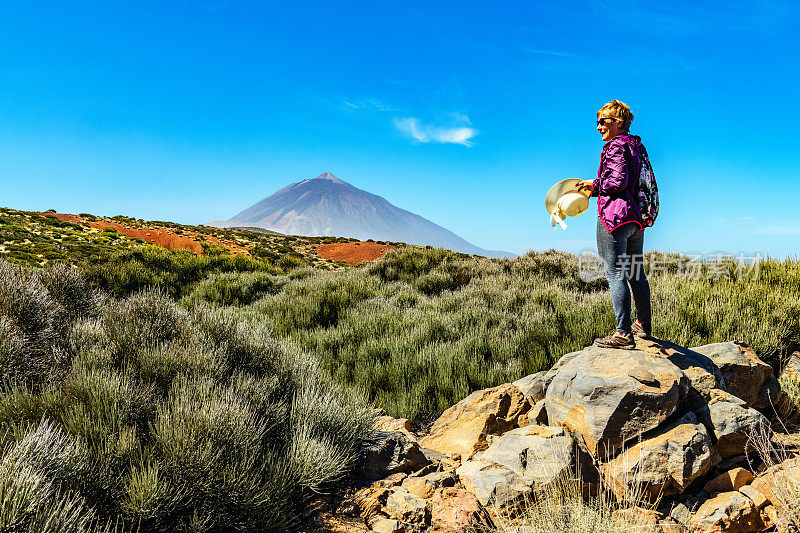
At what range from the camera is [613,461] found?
3.04 metres

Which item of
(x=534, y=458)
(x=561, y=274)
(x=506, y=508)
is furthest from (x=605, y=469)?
(x=561, y=274)

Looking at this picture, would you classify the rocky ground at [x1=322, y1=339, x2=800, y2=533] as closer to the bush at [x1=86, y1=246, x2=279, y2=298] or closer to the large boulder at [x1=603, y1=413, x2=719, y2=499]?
the large boulder at [x1=603, y1=413, x2=719, y2=499]

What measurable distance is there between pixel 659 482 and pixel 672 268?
373 inches

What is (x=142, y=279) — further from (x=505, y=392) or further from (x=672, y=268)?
(x=672, y=268)

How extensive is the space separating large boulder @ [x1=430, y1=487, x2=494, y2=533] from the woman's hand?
117 inches

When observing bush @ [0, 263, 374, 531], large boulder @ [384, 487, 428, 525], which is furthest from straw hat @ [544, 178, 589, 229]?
large boulder @ [384, 487, 428, 525]

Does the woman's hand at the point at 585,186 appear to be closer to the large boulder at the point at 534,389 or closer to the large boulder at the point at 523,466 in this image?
the large boulder at the point at 534,389

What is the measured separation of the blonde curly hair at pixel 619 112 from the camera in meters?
3.78

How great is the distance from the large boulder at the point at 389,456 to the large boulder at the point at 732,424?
2.30m

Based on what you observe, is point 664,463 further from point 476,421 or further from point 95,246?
point 95,246

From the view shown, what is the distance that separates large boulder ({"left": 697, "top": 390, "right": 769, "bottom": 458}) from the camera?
3.14 m

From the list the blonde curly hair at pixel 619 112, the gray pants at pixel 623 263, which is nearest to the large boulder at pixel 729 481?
the gray pants at pixel 623 263

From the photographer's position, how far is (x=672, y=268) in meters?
10.6

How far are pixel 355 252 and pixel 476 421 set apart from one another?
21.4 meters
